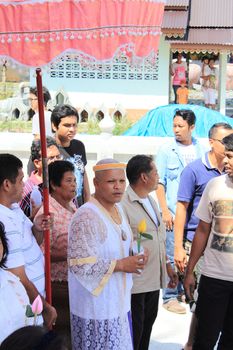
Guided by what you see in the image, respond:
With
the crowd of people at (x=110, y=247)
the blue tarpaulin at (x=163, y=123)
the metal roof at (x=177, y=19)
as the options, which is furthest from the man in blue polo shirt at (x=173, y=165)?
the metal roof at (x=177, y=19)

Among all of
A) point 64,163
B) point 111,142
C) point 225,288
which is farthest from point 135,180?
point 111,142

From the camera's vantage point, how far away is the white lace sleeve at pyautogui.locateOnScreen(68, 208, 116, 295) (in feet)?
→ 10.0

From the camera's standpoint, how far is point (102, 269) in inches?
120

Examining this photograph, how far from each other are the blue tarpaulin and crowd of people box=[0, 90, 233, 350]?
26.4 ft

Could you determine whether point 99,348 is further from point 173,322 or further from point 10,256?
point 173,322

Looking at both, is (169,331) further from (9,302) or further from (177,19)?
(177,19)

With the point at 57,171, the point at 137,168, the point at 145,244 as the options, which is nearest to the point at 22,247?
the point at 57,171

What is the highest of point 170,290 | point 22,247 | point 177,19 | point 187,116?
point 177,19

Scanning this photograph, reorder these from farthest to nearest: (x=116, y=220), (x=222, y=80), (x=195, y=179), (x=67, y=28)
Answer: (x=222, y=80) → (x=195, y=179) → (x=116, y=220) → (x=67, y=28)

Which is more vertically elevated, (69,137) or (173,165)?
(69,137)

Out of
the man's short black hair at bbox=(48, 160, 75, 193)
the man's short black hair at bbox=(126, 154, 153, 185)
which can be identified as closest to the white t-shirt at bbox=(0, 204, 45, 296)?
the man's short black hair at bbox=(48, 160, 75, 193)

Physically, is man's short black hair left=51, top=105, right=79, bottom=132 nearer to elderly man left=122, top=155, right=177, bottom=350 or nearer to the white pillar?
elderly man left=122, top=155, right=177, bottom=350

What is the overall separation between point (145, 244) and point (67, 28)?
1.52m

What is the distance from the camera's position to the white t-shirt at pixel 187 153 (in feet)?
17.1
